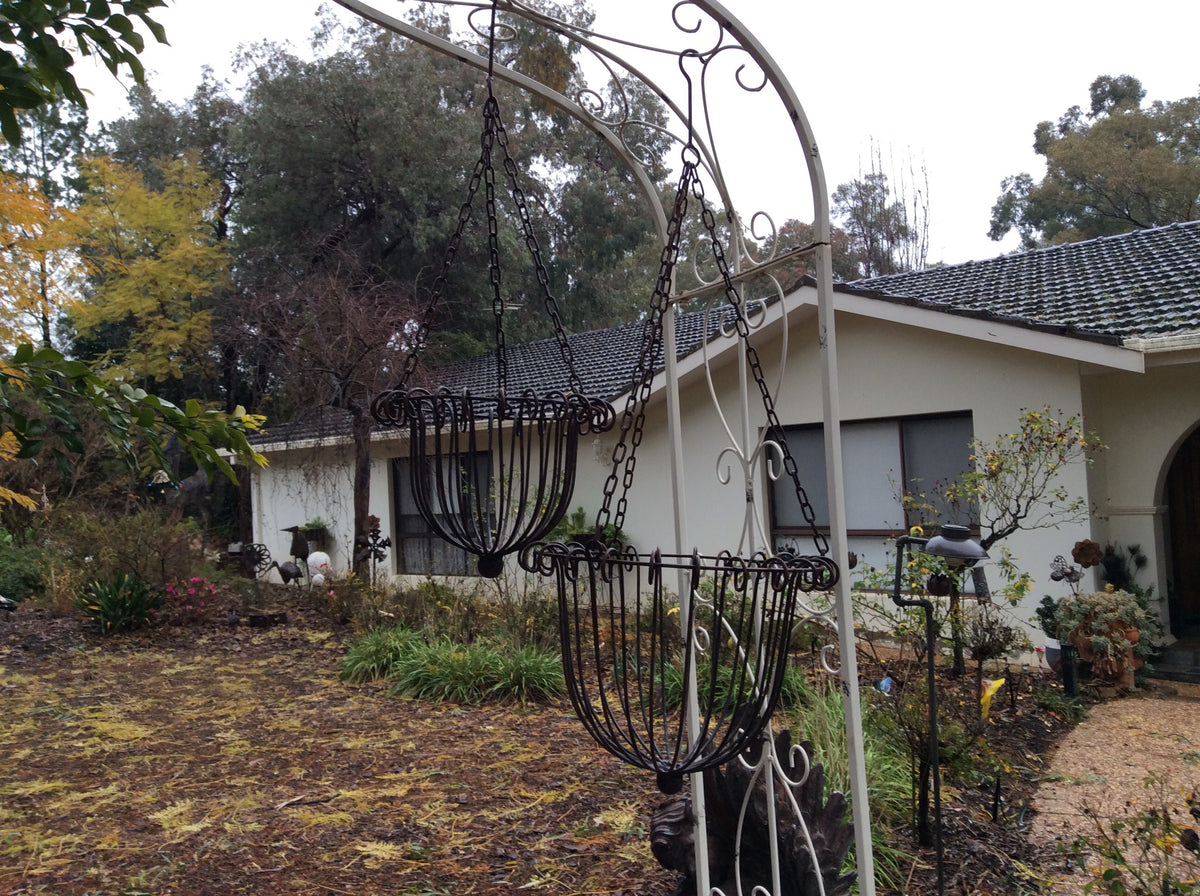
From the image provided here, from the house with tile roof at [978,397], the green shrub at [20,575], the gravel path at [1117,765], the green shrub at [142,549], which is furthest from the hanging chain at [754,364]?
the green shrub at [20,575]

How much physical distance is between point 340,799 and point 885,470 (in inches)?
230

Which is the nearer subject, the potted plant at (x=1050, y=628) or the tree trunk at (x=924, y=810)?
the tree trunk at (x=924, y=810)

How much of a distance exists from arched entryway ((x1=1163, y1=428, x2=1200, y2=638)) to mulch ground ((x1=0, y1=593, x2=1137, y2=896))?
3.76m

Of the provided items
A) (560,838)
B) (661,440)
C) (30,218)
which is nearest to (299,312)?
(661,440)

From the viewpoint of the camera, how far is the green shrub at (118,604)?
9172 millimetres

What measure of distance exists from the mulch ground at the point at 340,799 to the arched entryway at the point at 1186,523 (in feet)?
12.3

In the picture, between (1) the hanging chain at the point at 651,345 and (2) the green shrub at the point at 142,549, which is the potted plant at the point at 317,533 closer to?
(2) the green shrub at the point at 142,549

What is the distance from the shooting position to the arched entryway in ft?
26.8

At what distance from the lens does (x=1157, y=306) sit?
7164mm

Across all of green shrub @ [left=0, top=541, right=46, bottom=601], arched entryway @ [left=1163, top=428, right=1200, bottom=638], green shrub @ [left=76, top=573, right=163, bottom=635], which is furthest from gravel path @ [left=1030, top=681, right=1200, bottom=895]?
green shrub @ [left=0, top=541, right=46, bottom=601]

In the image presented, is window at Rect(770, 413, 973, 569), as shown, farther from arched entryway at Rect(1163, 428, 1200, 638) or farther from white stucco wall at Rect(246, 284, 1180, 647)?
arched entryway at Rect(1163, 428, 1200, 638)

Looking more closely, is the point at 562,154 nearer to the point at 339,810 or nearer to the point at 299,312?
the point at 299,312

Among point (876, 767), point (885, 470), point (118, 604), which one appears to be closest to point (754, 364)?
point (876, 767)

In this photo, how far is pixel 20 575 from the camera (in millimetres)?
11500
